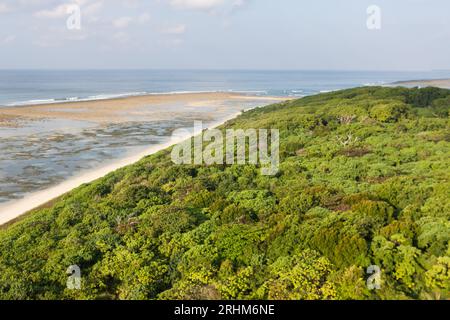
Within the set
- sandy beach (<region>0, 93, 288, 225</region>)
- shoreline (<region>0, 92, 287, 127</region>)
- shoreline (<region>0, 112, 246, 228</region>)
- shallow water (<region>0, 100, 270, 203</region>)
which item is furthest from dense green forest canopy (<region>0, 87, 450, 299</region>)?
shoreline (<region>0, 92, 287, 127</region>)

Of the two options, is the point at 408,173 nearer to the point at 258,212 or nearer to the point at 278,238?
the point at 258,212

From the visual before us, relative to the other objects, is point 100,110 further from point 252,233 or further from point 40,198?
point 252,233

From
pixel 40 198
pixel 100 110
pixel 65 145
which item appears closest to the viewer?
pixel 40 198

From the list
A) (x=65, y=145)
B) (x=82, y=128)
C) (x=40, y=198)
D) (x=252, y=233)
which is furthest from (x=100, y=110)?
(x=252, y=233)

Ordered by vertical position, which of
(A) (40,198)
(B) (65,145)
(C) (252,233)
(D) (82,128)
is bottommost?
(A) (40,198)

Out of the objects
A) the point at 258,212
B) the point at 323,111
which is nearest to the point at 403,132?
the point at 323,111
